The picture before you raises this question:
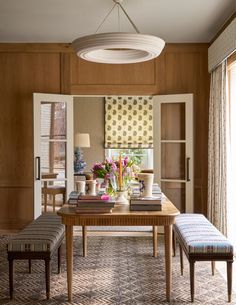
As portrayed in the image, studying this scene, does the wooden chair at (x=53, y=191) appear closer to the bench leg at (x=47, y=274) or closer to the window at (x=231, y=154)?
the window at (x=231, y=154)

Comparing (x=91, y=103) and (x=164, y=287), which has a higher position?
(x=91, y=103)

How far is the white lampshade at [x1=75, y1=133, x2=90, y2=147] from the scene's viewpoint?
843 cm

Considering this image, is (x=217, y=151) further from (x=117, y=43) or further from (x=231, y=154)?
(x=117, y=43)

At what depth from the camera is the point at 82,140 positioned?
8492 mm

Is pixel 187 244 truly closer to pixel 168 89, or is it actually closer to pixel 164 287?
pixel 164 287

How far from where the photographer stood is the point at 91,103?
358 inches

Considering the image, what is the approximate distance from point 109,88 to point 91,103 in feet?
9.80

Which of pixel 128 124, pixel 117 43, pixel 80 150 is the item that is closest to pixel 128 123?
pixel 128 124

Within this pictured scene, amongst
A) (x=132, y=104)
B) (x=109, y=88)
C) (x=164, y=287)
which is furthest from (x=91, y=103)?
(x=164, y=287)

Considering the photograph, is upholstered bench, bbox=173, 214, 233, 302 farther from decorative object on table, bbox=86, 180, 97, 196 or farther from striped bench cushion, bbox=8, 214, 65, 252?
striped bench cushion, bbox=8, 214, 65, 252

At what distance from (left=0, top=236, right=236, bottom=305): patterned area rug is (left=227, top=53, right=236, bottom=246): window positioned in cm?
77

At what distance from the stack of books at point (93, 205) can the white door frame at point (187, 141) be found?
2704 millimetres

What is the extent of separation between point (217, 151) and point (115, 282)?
2.21 meters

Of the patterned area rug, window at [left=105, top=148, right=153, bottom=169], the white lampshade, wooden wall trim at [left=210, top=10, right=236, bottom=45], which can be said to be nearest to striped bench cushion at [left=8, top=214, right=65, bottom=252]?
the patterned area rug
